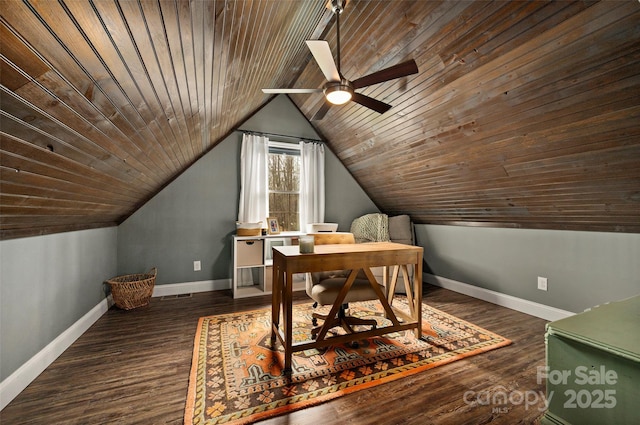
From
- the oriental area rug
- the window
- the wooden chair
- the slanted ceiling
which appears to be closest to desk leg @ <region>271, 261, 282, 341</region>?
the oriental area rug

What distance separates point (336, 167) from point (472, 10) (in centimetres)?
296

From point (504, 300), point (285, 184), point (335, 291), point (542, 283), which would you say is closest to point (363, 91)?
point (285, 184)

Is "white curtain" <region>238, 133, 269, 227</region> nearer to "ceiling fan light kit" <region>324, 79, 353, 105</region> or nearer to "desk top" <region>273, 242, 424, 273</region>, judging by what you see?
"desk top" <region>273, 242, 424, 273</region>

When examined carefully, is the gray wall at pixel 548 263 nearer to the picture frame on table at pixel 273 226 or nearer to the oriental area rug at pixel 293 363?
the oriental area rug at pixel 293 363

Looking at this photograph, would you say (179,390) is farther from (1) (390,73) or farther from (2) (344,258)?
(1) (390,73)

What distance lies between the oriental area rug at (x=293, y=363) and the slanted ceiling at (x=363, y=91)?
1.41 meters

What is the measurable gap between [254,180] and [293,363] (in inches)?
103

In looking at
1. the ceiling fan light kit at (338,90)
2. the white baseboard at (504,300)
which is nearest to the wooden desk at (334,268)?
the ceiling fan light kit at (338,90)

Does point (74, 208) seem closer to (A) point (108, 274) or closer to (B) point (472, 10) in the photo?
(A) point (108, 274)

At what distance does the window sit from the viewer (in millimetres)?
4133

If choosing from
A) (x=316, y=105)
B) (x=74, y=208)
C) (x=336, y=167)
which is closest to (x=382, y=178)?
(x=336, y=167)

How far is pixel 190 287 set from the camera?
11.6 ft

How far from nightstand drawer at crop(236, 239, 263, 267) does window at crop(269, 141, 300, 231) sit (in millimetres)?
668

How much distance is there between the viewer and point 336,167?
14.8ft
